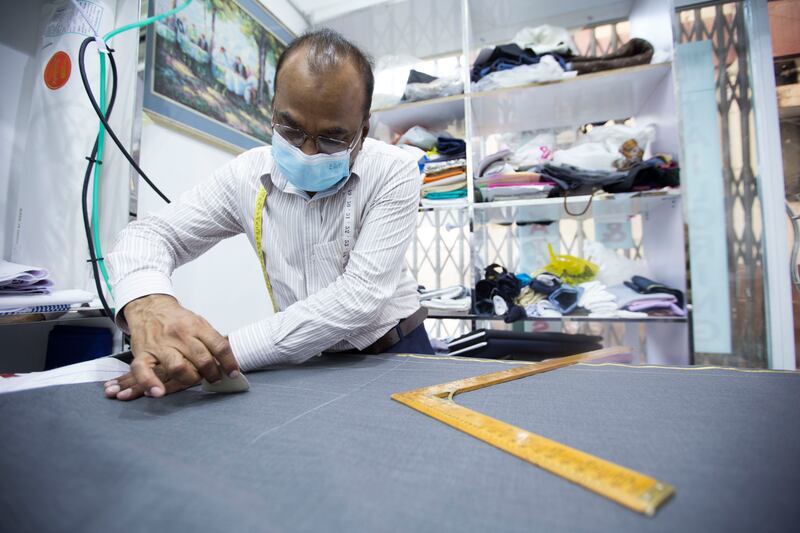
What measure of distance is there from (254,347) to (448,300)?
113 centimetres

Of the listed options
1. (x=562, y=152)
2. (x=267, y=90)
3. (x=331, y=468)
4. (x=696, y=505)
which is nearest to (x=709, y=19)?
(x=562, y=152)

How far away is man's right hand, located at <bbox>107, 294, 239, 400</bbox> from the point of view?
1.70 feet

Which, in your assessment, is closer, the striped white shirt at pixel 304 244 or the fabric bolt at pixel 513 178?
the striped white shirt at pixel 304 244

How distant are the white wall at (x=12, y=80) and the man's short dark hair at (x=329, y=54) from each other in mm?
796

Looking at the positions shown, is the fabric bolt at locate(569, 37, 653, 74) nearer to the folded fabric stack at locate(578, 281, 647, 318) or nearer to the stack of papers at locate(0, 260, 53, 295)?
the folded fabric stack at locate(578, 281, 647, 318)

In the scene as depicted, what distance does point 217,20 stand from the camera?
1.48 meters

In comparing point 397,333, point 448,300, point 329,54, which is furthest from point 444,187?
point 329,54

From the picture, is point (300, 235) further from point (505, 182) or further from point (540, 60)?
point (540, 60)

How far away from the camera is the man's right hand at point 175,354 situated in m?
0.52

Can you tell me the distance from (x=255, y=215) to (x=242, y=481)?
2.29 ft

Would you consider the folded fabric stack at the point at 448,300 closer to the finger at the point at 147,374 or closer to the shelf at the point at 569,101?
the shelf at the point at 569,101

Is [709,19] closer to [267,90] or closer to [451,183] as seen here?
[451,183]

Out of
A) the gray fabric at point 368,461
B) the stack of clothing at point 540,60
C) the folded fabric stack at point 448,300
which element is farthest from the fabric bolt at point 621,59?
the gray fabric at point 368,461

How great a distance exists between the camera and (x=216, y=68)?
4.84 ft
